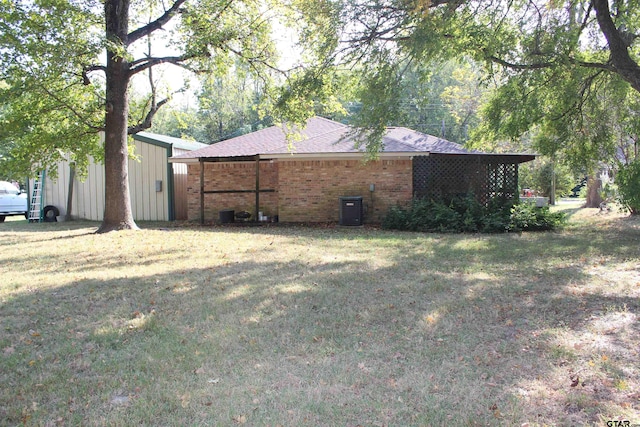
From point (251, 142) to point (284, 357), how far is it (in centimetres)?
1402

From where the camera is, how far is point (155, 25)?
1246 centimetres

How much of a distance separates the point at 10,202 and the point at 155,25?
13138 mm

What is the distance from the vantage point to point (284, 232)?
42.2 ft

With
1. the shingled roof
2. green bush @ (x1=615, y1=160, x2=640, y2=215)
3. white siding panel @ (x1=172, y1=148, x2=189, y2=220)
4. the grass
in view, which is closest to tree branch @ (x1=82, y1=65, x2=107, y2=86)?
the shingled roof

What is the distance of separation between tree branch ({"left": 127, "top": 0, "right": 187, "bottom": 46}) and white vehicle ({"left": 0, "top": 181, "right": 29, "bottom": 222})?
1167 cm

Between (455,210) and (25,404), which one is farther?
(455,210)

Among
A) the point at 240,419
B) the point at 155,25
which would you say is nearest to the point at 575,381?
the point at 240,419

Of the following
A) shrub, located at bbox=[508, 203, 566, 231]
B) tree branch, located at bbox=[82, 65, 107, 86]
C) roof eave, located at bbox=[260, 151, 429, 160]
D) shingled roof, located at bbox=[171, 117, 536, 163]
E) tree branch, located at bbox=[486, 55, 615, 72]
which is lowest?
shrub, located at bbox=[508, 203, 566, 231]

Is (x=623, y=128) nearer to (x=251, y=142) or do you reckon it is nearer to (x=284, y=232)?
(x=284, y=232)

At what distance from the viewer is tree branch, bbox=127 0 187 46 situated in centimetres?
1230

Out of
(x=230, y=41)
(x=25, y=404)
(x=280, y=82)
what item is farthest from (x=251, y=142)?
(x=25, y=404)

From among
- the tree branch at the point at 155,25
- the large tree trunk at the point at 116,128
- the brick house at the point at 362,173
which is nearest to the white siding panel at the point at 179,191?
the brick house at the point at 362,173

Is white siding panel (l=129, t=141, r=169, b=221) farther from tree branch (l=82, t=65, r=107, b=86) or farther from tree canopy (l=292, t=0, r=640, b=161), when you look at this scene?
tree canopy (l=292, t=0, r=640, b=161)

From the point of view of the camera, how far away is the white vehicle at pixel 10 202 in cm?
1981
